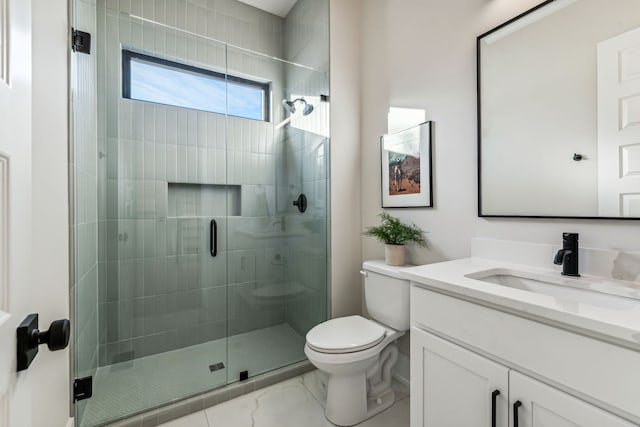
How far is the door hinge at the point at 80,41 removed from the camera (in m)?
1.31

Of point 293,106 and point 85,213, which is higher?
point 293,106

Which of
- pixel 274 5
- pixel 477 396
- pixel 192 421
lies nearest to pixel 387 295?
pixel 477 396

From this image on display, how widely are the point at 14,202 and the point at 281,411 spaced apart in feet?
5.26

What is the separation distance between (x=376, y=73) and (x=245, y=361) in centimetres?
223

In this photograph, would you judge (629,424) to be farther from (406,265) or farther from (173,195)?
(173,195)

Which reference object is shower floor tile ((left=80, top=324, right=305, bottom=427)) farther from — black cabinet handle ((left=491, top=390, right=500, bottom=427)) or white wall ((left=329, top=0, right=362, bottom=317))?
black cabinet handle ((left=491, top=390, right=500, bottom=427))

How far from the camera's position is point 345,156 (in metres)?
2.13

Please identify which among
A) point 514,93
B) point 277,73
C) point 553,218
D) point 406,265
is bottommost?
point 406,265

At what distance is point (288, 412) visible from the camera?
5.10 feet

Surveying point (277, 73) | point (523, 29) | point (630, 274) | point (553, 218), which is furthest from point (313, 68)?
point (630, 274)

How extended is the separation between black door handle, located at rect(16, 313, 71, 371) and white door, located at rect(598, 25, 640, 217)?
5.41ft

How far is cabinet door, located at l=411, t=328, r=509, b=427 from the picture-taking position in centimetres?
86

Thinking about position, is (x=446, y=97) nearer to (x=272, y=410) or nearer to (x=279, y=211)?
(x=279, y=211)

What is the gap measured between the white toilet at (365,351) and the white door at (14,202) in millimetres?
1123
